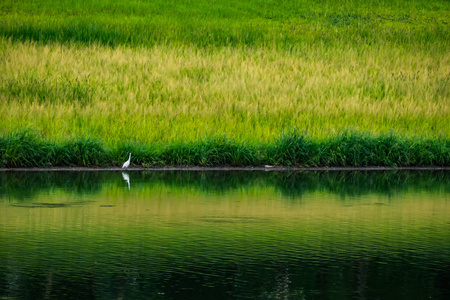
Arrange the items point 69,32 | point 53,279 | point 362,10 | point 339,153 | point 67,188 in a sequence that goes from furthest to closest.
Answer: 1. point 362,10
2. point 69,32
3. point 339,153
4. point 67,188
5. point 53,279

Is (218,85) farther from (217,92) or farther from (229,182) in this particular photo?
(229,182)

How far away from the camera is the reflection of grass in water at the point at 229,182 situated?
483 inches

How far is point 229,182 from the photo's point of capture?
44.2 ft

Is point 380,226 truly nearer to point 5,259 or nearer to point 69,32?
point 5,259

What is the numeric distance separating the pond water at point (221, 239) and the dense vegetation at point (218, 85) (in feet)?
7.26

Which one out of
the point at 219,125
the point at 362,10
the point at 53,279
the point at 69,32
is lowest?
the point at 53,279

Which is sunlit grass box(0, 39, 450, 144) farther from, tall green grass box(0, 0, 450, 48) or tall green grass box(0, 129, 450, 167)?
tall green grass box(0, 0, 450, 48)

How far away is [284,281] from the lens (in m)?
6.73

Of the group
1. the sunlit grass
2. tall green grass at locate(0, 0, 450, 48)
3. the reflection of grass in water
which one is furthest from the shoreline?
tall green grass at locate(0, 0, 450, 48)

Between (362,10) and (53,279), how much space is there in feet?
116

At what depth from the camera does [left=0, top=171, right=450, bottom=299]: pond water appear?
6539 mm

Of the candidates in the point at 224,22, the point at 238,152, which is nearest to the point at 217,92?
the point at 238,152

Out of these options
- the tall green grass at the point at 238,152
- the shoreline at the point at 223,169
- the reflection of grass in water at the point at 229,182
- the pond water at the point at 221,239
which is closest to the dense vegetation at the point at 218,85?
the tall green grass at the point at 238,152

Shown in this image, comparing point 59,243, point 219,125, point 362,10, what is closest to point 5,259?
point 59,243
